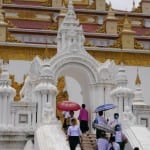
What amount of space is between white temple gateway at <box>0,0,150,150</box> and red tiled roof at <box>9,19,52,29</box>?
9.53 metres

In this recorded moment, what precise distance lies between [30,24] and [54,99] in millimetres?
12527

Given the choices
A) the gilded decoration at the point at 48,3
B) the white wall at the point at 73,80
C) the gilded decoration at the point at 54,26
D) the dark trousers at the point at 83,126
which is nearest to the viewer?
Result: the dark trousers at the point at 83,126

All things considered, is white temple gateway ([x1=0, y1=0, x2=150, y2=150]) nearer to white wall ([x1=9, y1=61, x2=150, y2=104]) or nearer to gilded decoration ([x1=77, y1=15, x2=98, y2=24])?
white wall ([x1=9, y1=61, x2=150, y2=104])

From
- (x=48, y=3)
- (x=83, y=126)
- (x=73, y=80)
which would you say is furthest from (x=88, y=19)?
(x=83, y=126)

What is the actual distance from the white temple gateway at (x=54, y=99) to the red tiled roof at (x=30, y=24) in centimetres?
953

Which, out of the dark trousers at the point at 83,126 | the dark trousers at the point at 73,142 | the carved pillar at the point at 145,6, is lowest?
the dark trousers at the point at 73,142

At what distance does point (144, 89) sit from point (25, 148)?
1179 cm

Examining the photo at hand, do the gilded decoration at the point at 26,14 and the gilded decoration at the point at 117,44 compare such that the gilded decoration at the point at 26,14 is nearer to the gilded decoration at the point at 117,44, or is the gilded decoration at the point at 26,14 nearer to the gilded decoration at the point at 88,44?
the gilded decoration at the point at 88,44

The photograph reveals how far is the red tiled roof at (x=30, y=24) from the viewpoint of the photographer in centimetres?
2716

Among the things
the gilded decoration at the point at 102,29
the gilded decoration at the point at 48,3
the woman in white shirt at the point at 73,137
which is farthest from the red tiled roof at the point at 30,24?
the woman in white shirt at the point at 73,137

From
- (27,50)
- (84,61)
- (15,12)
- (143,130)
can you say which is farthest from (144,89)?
(143,130)

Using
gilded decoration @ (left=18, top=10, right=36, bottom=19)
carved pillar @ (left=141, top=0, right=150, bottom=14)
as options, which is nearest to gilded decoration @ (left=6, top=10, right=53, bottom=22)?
gilded decoration @ (left=18, top=10, right=36, bottom=19)

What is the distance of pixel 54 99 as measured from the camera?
1566 centimetres

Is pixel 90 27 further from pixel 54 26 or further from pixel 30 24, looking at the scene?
pixel 30 24
